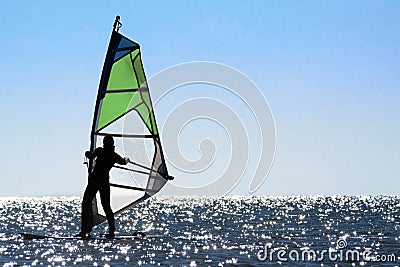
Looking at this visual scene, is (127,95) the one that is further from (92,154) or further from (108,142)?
(92,154)

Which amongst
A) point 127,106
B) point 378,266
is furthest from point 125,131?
point 378,266

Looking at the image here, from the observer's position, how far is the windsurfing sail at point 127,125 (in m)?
16.9

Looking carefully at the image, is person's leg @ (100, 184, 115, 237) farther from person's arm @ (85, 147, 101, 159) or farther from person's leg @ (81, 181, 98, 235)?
person's arm @ (85, 147, 101, 159)

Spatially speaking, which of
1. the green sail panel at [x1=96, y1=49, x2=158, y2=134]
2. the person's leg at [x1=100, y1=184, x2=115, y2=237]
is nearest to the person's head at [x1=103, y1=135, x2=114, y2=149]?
the green sail panel at [x1=96, y1=49, x2=158, y2=134]

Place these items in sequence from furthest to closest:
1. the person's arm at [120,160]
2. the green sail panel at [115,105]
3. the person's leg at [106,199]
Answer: the green sail panel at [115,105] < the person's leg at [106,199] < the person's arm at [120,160]

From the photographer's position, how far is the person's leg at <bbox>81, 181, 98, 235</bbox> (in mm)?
16688

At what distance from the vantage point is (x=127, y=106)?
17219mm

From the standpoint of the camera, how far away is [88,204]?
55.3 ft

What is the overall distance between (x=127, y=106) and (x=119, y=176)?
1.68 m

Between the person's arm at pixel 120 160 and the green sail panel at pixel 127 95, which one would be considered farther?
the green sail panel at pixel 127 95

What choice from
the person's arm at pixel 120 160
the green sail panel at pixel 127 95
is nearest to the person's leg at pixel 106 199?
the person's arm at pixel 120 160

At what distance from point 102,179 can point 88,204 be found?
0.74 m

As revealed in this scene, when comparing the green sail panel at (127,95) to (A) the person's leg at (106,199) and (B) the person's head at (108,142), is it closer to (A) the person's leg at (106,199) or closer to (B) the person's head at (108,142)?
(B) the person's head at (108,142)

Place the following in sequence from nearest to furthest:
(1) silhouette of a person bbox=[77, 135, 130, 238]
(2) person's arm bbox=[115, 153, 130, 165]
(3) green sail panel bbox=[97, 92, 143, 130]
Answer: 1. (2) person's arm bbox=[115, 153, 130, 165]
2. (1) silhouette of a person bbox=[77, 135, 130, 238]
3. (3) green sail panel bbox=[97, 92, 143, 130]
